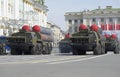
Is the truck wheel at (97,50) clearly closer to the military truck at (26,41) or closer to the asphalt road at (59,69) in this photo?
the military truck at (26,41)

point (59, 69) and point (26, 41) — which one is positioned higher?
point (26, 41)

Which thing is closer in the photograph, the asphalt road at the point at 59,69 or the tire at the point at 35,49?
the asphalt road at the point at 59,69

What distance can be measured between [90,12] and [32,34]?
132412 millimetres

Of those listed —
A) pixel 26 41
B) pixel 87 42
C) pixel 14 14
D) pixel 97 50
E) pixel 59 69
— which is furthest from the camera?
pixel 14 14

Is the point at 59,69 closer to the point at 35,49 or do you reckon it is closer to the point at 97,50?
the point at 97,50

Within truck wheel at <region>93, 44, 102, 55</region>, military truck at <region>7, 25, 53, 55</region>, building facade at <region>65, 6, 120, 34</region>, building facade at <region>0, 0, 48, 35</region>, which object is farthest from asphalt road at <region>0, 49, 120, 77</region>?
building facade at <region>65, 6, 120, 34</region>

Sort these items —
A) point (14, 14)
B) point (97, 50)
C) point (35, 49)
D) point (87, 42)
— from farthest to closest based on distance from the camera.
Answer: point (14, 14) → point (35, 49) → point (97, 50) → point (87, 42)

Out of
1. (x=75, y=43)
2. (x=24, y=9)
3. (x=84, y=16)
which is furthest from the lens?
(x=84, y=16)

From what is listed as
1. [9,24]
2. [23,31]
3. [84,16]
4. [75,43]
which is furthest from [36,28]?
[84,16]

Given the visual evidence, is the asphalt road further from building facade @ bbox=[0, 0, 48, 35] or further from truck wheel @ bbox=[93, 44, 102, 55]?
building facade @ bbox=[0, 0, 48, 35]

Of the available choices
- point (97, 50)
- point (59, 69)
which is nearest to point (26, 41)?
point (97, 50)

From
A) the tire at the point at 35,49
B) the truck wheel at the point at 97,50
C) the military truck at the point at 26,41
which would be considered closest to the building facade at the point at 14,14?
the military truck at the point at 26,41

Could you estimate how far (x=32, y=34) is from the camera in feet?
132

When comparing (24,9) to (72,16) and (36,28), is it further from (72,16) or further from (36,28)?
(72,16)
